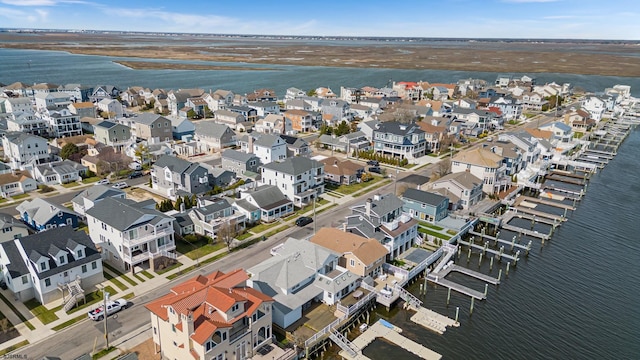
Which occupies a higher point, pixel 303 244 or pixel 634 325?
pixel 303 244

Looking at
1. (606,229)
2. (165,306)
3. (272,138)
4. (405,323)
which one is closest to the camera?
(165,306)

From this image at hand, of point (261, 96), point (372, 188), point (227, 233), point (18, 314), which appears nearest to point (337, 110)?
point (261, 96)

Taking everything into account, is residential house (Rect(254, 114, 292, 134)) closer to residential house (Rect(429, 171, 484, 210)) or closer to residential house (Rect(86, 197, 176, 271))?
residential house (Rect(429, 171, 484, 210))

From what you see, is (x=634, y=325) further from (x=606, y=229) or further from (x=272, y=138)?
(x=272, y=138)

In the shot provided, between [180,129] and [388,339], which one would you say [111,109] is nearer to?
[180,129]

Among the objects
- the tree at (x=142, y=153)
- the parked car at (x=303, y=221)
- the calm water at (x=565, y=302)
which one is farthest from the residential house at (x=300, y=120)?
the calm water at (x=565, y=302)

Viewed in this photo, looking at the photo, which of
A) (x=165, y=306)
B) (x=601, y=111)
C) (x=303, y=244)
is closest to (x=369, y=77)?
(x=601, y=111)

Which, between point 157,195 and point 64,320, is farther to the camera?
point 157,195

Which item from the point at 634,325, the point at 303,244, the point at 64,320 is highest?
the point at 303,244
